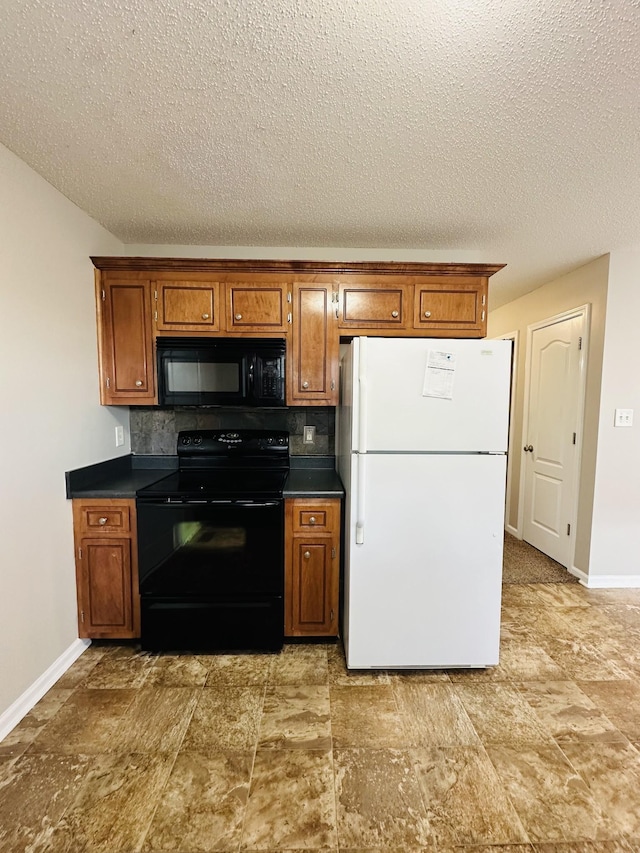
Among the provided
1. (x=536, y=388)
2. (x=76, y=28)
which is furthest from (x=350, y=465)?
(x=536, y=388)

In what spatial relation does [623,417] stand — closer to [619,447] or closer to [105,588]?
[619,447]

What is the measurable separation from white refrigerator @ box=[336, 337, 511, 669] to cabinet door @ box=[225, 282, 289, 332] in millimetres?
692

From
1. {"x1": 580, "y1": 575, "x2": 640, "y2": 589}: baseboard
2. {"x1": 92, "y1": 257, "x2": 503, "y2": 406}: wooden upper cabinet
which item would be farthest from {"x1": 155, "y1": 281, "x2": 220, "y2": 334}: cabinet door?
{"x1": 580, "y1": 575, "x2": 640, "y2": 589}: baseboard

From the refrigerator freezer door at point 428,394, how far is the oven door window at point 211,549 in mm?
731

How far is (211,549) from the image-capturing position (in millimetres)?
1996

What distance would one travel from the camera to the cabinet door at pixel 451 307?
227cm

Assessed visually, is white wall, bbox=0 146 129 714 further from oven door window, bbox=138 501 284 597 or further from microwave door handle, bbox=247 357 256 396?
microwave door handle, bbox=247 357 256 396

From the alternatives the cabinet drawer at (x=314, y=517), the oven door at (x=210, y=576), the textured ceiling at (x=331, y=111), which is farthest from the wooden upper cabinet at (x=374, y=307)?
the oven door at (x=210, y=576)

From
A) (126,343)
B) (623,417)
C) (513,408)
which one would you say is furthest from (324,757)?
(513,408)

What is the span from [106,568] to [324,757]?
1.44m

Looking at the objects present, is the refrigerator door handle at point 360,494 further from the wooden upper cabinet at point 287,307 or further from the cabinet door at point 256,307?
the cabinet door at point 256,307

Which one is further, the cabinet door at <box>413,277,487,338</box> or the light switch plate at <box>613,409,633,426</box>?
the light switch plate at <box>613,409,633,426</box>

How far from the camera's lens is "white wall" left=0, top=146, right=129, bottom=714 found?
5.17 ft

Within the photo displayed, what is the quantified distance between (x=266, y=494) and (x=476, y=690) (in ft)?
4.69
